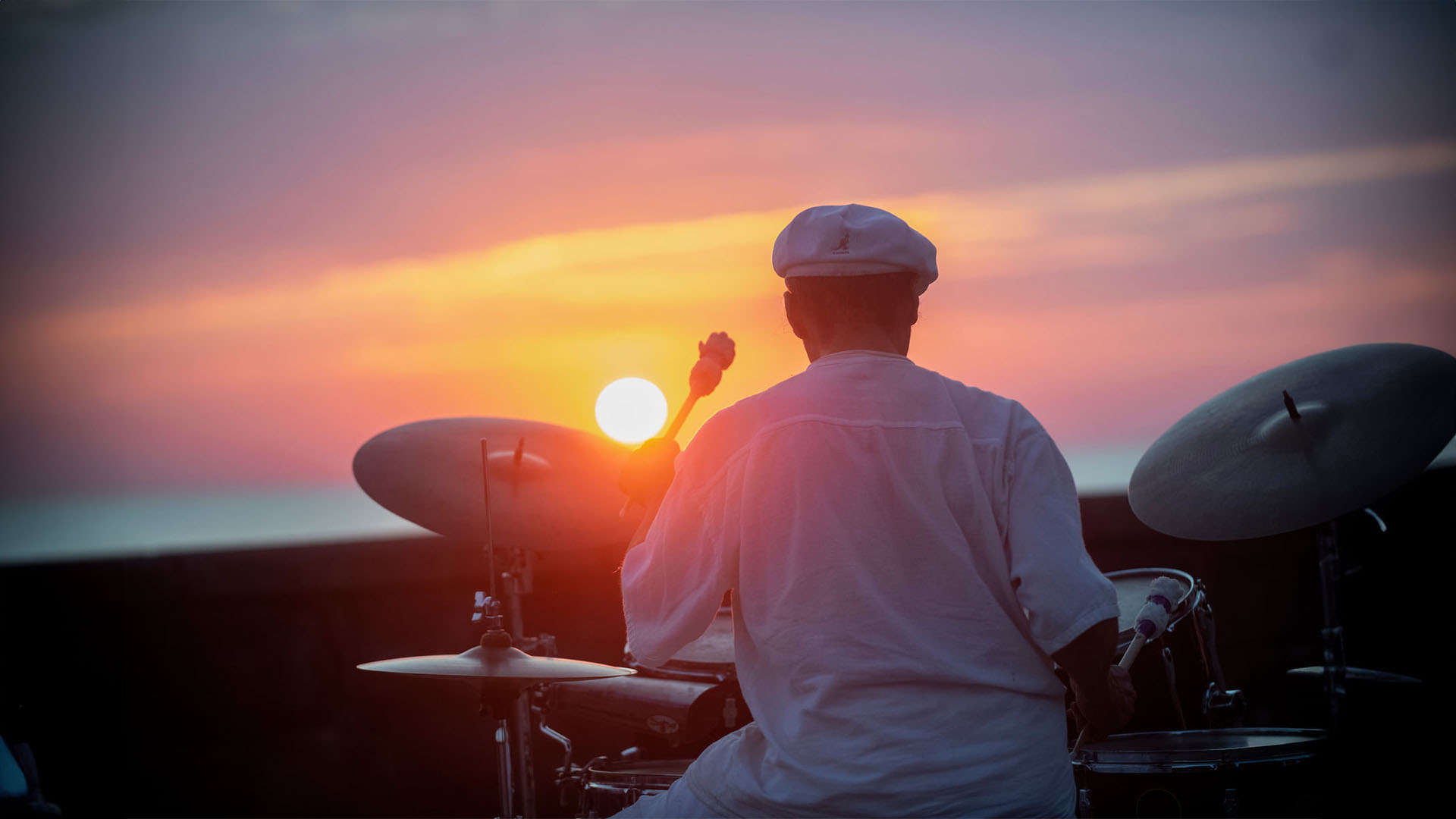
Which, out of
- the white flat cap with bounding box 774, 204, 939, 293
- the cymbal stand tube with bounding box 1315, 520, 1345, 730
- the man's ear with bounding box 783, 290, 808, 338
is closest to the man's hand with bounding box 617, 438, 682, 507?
the man's ear with bounding box 783, 290, 808, 338

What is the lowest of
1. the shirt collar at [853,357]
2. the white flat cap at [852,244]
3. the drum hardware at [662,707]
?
the drum hardware at [662,707]

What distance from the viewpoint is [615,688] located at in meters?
3.19

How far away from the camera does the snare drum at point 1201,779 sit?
242 centimetres

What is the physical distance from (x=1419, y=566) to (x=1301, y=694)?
2.37 ft

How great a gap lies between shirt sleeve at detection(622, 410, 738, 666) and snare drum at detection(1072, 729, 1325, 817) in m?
1.14

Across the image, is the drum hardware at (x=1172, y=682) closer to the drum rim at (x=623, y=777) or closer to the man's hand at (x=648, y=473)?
the drum rim at (x=623, y=777)

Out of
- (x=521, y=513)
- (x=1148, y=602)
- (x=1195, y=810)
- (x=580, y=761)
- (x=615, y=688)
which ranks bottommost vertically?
(x=580, y=761)

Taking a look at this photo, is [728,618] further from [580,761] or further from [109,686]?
[109,686]

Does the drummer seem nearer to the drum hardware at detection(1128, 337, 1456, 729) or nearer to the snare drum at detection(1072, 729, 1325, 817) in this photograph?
the snare drum at detection(1072, 729, 1325, 817)

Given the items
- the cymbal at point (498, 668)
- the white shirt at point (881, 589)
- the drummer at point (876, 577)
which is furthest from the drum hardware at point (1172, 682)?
the cymbal at point (498, 668)

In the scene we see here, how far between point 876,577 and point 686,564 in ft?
1.04

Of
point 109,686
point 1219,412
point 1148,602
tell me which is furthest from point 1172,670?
point 109,686

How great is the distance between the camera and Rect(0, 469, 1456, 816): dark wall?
4199mm

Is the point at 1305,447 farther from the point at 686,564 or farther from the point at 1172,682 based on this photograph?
the point at 686,564
